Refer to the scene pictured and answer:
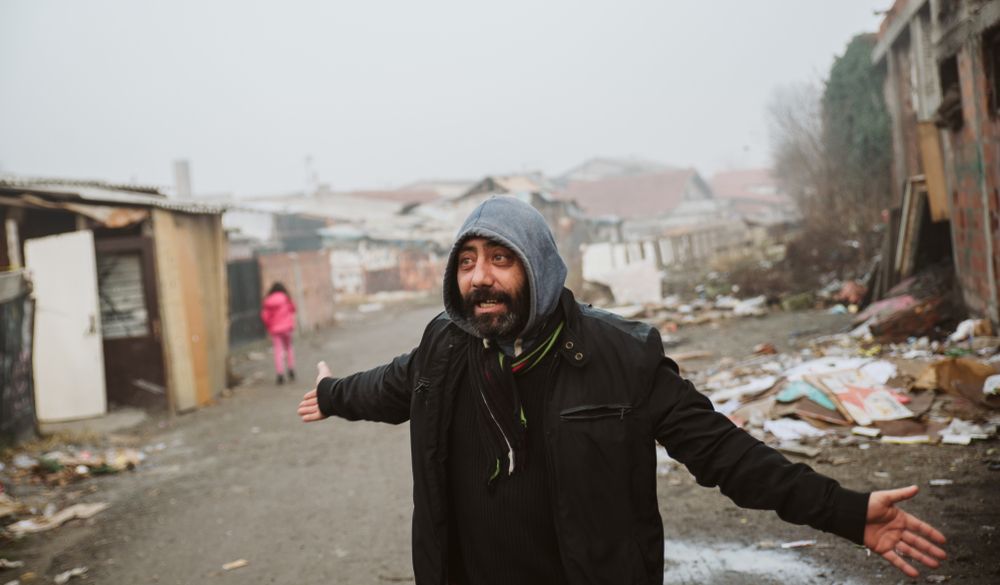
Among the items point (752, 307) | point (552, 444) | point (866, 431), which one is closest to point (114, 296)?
point (866, 431)

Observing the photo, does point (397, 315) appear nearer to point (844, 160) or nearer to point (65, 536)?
point (844, 160)

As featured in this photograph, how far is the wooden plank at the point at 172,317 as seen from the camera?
902 cm

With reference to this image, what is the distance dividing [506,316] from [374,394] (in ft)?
2.36

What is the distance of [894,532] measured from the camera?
71.5 inches

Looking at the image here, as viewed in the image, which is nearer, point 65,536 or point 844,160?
point 65,536

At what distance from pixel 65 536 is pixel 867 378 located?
6328 millimetres

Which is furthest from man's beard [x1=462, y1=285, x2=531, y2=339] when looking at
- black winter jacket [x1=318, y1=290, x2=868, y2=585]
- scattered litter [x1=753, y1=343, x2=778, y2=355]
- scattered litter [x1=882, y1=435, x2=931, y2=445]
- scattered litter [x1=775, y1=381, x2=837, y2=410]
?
scattered litter [x1=753, y1=343, x2=778, y2=355]

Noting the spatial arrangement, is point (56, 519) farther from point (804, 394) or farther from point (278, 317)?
point (804, 394)

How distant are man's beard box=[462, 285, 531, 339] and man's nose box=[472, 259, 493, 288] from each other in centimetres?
2

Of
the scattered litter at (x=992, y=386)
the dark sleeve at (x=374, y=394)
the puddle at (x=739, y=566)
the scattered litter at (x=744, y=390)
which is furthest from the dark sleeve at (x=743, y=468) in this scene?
the scattered litter at (x=744, y=390)

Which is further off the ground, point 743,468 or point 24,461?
point 743,468

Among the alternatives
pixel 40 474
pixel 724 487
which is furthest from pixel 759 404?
pixel 40 474

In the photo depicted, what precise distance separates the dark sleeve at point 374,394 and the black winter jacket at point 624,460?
1.27ft

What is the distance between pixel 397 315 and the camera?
20453 millimetres
